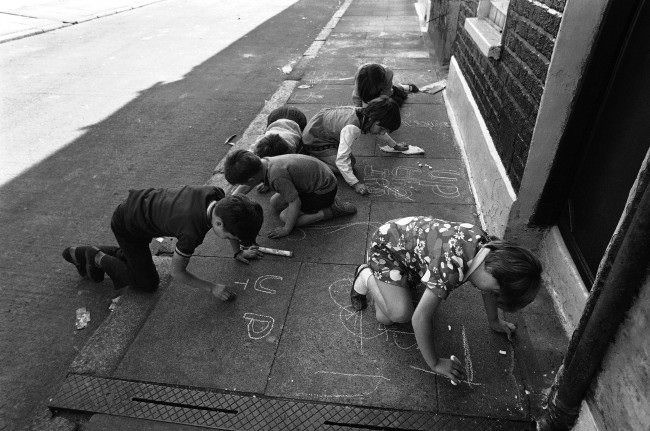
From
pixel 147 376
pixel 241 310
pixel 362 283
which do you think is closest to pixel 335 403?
pixel 362 283

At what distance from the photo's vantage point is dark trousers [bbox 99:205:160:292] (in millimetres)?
2922

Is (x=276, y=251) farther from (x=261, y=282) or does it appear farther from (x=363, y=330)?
(x=363, y=330)

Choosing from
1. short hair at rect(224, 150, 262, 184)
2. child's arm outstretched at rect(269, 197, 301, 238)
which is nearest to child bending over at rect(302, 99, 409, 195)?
child's arm outstretched at rect(269, 197, 301, 238)

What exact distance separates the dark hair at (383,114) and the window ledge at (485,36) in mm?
954

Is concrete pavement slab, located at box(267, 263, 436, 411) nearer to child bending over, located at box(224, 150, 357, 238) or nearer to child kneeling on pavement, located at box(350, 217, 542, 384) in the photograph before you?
child kneeling on pavement, located at box(350, 217, 542, 384)

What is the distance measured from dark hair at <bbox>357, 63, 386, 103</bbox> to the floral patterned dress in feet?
9.51

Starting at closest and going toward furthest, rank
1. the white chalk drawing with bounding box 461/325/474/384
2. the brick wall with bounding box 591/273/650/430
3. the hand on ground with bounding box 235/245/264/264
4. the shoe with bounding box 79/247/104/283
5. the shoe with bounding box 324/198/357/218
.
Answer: the brick wall with bounding box 591/273/650/430 < the white chalk drawing with bounding box 461/325/474/384 < the shoe with bounding box 79/247/104/283 < the hand on ground with bounding box 235/245/264/264 < the shoe with bounding box 324/198/357/218

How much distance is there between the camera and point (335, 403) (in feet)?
7.68

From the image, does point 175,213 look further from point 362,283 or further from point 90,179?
point 90,179

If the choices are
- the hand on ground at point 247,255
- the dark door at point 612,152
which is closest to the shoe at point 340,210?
the hand on ground at point 247,255

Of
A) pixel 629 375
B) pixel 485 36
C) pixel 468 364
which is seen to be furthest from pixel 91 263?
pixel 485 36

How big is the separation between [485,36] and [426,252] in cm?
281

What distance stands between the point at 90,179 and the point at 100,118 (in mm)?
1964

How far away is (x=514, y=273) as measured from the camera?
1.90 m
